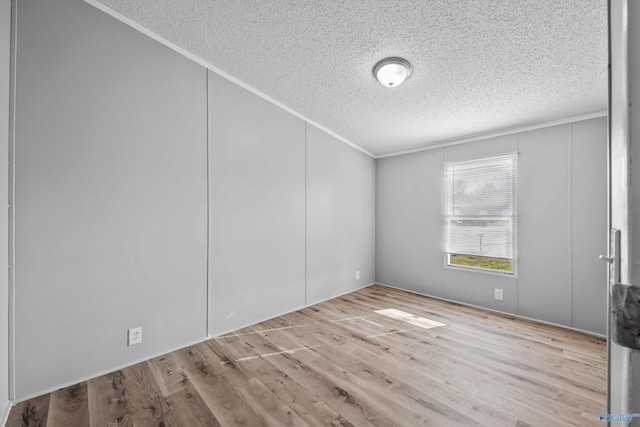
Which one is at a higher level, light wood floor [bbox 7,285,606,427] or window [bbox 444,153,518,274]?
window [bbox 444,153,518,274]

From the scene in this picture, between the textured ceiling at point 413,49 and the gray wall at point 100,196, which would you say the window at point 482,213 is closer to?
the textured ceiling at point 413,49

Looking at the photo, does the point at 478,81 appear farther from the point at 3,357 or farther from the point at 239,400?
the point at 3,357

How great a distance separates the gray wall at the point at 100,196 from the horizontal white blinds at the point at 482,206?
3331mm

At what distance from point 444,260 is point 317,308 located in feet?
6.67

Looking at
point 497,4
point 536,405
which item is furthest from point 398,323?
point 497,4

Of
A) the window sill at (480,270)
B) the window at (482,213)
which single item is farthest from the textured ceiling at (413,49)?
the window sill at (480,270)

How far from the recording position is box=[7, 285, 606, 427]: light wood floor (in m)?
1.48

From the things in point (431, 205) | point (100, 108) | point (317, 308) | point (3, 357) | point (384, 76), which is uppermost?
point (384, 76)

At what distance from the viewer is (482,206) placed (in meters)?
3.45

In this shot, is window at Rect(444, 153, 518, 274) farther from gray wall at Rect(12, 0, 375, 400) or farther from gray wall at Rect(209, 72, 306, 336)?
gray wall at Rect(12, 0, 375, 400)

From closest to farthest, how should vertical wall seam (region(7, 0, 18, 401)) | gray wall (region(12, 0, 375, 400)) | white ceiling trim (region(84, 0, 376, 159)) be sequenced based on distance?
vertical wall seam (region(7, 0, 18, 401)) → gray wall (region(12, 0, 375, 400)) → white ceiling trim (region(84, 0, 376, 159))

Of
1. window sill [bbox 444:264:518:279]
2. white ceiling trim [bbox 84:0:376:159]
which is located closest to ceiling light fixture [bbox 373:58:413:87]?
white ceiling trim [bbox 84:0:376:159]

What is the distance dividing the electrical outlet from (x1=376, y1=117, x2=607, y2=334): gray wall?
366 cm

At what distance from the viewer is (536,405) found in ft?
5.27
